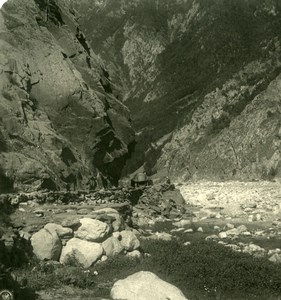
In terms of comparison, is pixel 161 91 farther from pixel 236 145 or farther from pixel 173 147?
pixel 236 145

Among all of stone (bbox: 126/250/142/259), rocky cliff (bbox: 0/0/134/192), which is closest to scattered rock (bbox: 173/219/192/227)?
rocky cliff (bbox: 0/0/134/192)

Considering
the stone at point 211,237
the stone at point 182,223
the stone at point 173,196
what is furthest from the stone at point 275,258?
the stone at point 173,196

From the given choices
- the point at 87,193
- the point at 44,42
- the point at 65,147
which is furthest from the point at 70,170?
the point at 44,42

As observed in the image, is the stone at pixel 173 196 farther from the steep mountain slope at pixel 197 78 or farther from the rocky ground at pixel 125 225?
the steep mountain slope at pixel 197 78

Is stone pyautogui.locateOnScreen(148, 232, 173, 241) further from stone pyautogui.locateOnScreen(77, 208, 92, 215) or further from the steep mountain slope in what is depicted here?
the steep mountain slope

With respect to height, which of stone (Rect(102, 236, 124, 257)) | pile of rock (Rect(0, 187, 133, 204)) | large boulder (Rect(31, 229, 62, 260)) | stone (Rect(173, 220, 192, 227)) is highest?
pile of rock (Rect(0, 187, 133, 204))

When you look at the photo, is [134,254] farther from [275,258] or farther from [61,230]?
[275,258]
